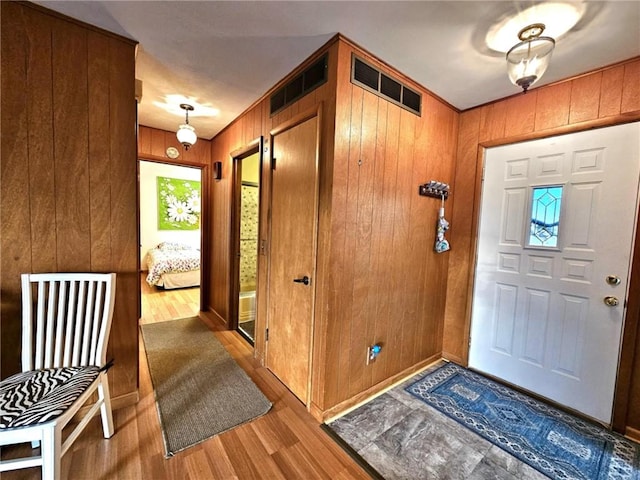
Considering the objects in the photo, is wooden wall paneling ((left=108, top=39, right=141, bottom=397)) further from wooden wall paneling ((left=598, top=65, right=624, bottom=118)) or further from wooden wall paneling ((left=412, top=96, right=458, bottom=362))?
wooden wall paneling ((left=598, top=65, right=624, bottom=118))

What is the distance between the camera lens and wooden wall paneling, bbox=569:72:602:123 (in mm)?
1858

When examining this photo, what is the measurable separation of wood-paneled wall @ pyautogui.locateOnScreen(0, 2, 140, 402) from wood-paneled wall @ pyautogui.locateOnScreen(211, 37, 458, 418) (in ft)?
3.42

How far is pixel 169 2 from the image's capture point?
1382 mm

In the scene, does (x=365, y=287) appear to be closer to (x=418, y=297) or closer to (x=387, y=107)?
(x=418, y=297)

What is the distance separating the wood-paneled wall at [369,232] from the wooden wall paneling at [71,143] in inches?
48.8

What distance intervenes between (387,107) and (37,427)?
99.3 inches

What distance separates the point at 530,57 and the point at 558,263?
150 centimetres

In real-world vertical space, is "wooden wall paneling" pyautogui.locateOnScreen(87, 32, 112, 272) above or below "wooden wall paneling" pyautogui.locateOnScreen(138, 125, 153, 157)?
below

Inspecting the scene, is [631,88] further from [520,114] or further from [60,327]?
[60,327]

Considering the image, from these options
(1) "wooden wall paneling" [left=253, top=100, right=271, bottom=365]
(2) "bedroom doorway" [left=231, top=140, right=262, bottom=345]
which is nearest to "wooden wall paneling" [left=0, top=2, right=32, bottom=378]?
(1) "wooden wall paneling" [left=253, top=100, right=271, bottom=365]

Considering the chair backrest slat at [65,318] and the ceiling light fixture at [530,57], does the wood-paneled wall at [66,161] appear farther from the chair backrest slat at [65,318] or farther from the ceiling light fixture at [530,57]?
the ceiling light fixture at [530,57]

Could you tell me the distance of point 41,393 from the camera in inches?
49.3

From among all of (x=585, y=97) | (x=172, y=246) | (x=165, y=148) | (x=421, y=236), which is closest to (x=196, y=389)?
(x=421, y=236)

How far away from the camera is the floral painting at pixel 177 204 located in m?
6.10
